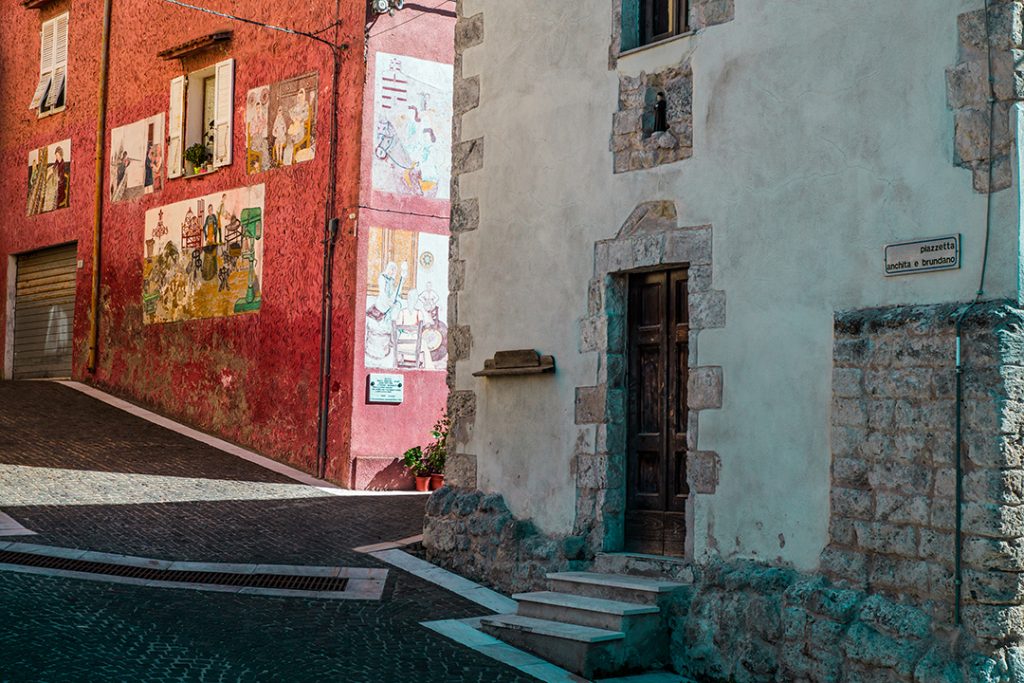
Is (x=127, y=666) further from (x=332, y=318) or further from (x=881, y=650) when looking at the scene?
(x=332, y=318)

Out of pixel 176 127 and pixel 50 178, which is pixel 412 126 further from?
pixel 50 178

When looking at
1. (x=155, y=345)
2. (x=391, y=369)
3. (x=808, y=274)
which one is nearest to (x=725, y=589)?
(x=808, y=274)

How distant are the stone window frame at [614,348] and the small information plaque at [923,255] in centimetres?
145

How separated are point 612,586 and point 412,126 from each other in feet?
27.6

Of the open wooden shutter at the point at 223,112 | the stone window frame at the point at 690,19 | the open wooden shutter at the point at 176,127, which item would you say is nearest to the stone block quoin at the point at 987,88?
the stone window frame at the point at 690,19

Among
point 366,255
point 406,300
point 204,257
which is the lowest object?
point 406,300

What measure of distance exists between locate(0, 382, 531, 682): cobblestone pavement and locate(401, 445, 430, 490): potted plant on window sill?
3.39ft

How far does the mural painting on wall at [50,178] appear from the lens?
2064 centimetres

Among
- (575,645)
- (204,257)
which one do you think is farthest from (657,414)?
(204,257)

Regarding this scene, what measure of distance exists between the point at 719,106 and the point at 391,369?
24.6 feet

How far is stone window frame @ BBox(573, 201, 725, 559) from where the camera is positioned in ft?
26.3

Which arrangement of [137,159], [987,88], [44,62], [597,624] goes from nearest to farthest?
[987,88]
[597,624]
[137,159]
[44,62]

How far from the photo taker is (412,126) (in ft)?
48.8

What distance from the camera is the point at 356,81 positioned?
14.6 metres
